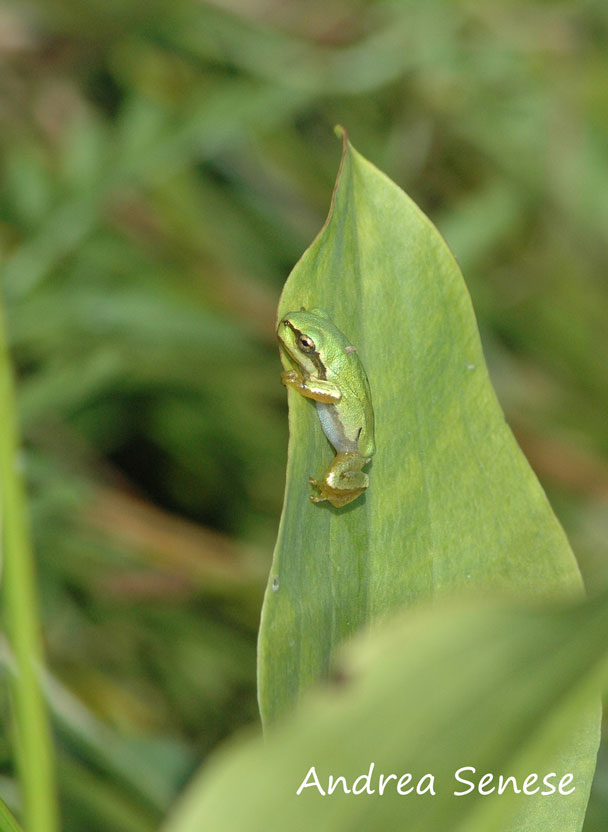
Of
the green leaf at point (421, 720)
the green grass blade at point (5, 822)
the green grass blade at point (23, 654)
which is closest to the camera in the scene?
the green leaf at point (421, 720)

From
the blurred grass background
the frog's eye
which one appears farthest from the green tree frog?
the blurred grass background

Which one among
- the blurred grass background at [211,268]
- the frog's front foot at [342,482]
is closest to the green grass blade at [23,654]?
the frog's front foot at [342,482]

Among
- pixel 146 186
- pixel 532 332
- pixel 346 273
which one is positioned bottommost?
pixel 532 332

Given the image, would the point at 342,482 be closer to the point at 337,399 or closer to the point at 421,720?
the point at 337,399

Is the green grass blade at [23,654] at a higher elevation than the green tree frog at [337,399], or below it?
below

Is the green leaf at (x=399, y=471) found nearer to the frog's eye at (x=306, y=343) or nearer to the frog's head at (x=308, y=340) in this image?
the frog's head at (x=308, y=340)

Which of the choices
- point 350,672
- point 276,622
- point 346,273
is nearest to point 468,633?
point 350,672

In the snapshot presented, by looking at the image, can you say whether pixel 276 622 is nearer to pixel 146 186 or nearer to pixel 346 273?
pixel 346 273
